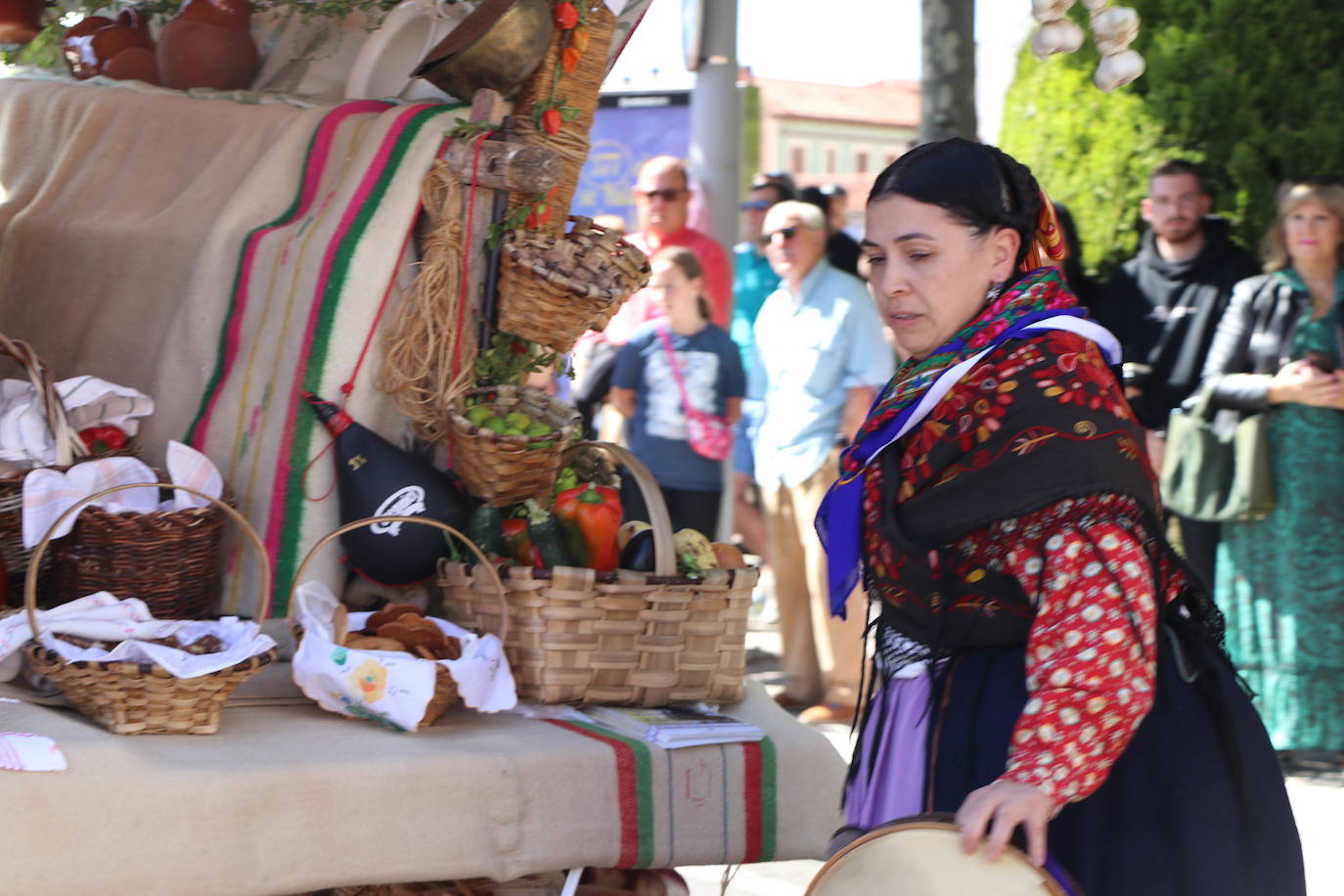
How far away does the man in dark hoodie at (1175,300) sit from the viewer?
5195mm

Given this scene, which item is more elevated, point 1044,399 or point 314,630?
point 1044,399

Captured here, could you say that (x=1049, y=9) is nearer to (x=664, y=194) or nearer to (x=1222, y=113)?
(x=1222, y=113)

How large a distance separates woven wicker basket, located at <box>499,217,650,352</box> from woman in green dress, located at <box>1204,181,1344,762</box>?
2.72 metres

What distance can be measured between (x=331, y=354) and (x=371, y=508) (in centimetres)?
32

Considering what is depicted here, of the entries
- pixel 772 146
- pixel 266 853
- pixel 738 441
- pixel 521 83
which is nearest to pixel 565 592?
pixel 266 853

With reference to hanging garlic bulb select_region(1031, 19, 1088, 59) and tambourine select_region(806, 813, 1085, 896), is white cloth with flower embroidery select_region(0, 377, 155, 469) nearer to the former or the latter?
tambourine select_region(806, 813, 1085, 896)

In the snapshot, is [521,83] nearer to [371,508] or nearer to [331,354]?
[331,354]

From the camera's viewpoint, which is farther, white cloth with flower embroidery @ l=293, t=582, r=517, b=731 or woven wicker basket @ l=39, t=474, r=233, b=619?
woven wicker basket @ l=39, t=474, r=233, b=619

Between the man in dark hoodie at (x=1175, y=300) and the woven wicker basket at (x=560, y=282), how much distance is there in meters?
2.85

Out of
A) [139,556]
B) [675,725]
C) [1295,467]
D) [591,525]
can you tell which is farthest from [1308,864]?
[139,556]

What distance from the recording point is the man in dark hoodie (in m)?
5.20

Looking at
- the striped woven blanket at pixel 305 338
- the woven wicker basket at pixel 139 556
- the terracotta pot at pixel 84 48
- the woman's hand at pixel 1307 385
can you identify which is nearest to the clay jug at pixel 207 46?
the terracotta pot at pixel 84 48

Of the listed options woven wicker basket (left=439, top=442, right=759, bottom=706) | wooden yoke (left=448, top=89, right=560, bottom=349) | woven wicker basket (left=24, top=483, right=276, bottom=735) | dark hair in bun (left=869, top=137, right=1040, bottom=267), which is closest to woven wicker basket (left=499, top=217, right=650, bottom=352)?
wooden yoke (left=448, top=89, right=560, bottom=349)

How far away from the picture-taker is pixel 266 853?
2.19 m
